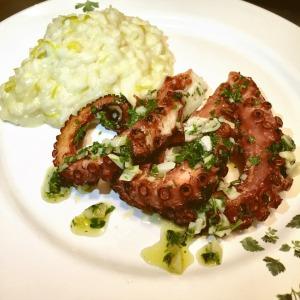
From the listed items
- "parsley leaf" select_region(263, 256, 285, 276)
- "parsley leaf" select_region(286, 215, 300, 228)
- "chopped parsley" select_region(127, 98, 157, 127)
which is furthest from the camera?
"chopped parsley" select_region(127, 98, 157, 127)

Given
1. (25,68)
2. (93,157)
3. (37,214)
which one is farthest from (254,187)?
(25,68)

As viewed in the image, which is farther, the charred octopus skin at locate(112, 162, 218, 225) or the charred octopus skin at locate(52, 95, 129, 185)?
the charred octopus skin at locate(52, 95, 129, 185)

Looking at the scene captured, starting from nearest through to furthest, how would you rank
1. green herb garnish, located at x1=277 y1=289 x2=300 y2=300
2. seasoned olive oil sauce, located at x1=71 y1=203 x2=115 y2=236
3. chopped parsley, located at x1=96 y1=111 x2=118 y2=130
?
green herb garnish, located at x1=277 y1=289 x2=300 y2=300
seasoned olive oil sauce, located at x1=71 y1=203 x2=115 y2=236
chopped parsley, located at x1=96 y1=111 x2=118 y2=130

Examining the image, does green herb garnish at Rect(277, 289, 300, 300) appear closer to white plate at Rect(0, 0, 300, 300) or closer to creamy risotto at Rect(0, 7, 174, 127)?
white plate at Rect(0, 0, 300, 300)

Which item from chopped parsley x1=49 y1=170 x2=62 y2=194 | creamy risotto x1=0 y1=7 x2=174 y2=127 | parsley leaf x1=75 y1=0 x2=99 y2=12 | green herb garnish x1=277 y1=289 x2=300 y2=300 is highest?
parsley leaf x1=75 y1=0 x2=99 y2=12

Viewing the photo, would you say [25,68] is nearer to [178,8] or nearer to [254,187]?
[178,8]

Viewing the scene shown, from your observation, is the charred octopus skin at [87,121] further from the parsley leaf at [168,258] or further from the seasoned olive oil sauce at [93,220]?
the parsley leaf at [168,258]

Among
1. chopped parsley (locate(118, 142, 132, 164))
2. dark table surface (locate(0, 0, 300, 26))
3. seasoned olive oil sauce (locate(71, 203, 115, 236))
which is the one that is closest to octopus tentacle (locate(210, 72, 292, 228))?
chopped parsley (locate(118, 142, 132, 164))
